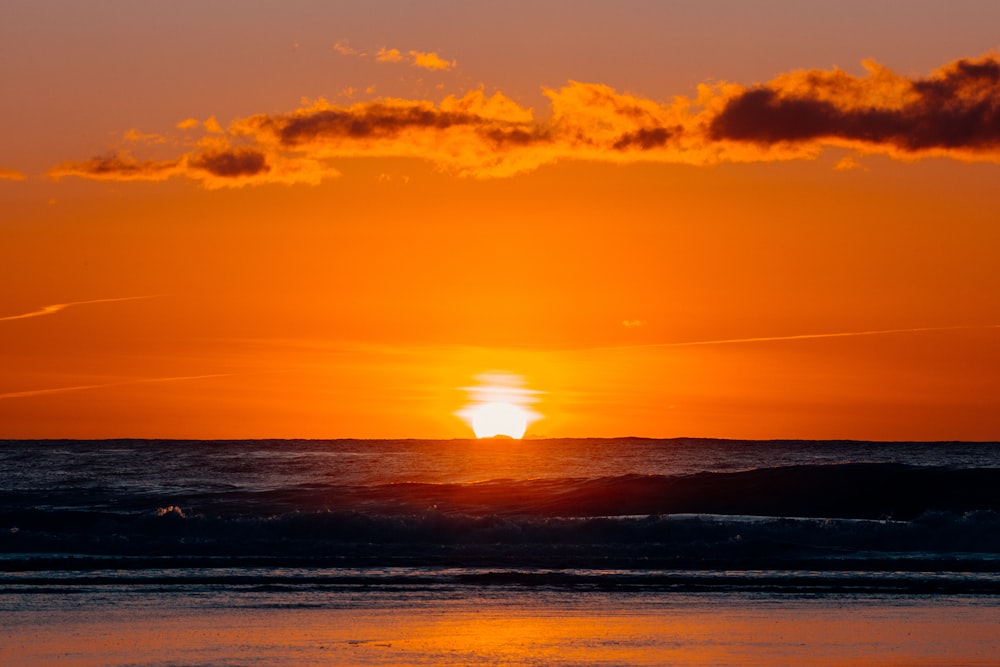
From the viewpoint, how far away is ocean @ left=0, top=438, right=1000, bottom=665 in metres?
14.2

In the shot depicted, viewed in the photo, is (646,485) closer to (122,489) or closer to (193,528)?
(193,528)

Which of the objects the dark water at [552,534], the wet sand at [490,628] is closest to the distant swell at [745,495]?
the dark water at [552,534]

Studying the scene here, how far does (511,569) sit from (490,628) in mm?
5535

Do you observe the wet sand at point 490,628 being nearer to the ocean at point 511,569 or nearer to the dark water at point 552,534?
the ocean at point 511,569

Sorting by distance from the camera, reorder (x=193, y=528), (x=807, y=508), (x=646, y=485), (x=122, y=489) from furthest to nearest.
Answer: (x=122, y=489) < (x=646, y=485) < (x=807, y=508) < (x=193, y=528)

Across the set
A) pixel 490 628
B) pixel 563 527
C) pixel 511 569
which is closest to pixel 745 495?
pixel 563 527

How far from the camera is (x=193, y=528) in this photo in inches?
1065

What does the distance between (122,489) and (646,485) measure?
21949 mm

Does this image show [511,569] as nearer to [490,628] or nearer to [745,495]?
[490,628]

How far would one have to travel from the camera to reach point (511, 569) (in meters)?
20.7

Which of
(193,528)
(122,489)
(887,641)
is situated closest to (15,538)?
(193,528)

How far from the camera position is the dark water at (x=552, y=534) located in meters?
19.9

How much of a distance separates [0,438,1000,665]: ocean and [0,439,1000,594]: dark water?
85 mm

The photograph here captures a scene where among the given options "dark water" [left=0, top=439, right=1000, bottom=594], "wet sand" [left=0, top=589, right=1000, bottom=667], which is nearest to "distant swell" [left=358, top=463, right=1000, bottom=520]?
"dark water" [left=0, top=439, right=1000, bottom=594]
